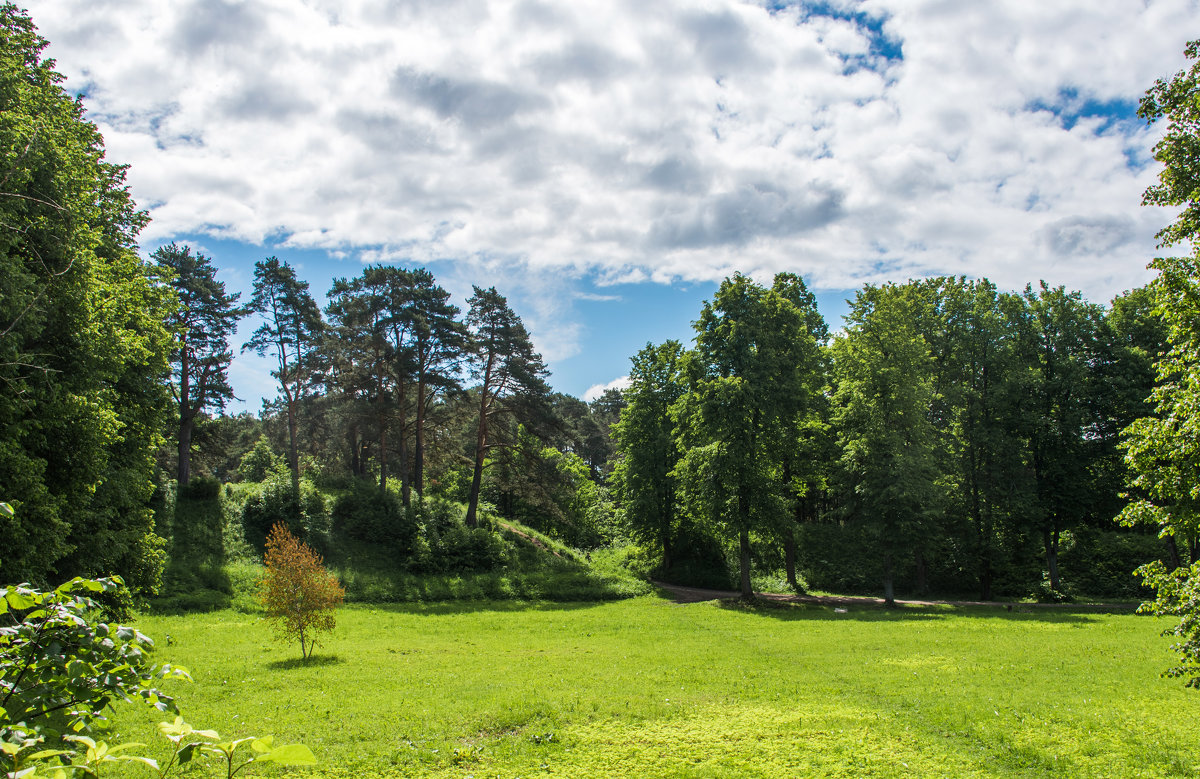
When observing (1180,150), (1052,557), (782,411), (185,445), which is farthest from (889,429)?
(185,445)

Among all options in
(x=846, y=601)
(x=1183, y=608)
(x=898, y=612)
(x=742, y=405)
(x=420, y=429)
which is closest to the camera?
(x=1183, y=608)

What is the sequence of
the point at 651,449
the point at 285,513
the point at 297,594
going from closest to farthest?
the point at 297,594 → the point at 285,513 → the point at 651,449

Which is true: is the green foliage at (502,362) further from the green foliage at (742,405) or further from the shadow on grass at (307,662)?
the shadow on grass at (307,662)

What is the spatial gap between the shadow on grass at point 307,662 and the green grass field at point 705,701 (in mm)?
123

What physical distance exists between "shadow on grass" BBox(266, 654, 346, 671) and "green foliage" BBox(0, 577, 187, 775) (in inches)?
594

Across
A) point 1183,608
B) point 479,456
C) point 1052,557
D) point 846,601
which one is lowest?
point 846,601

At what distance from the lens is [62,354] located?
13.5 metres

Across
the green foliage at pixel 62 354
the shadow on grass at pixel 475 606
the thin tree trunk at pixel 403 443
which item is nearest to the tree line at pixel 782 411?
the thin tree trunk at pixel 403 443

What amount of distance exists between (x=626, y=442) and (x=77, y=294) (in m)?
30.5

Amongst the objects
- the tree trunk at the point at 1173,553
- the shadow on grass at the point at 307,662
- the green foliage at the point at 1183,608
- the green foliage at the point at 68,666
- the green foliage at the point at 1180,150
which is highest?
the green foliage at the point at 1180,150

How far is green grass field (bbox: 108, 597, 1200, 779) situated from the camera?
9.69 meters

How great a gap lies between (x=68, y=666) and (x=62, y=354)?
14.3 meters

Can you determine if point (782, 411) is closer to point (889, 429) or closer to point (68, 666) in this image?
point (889, 429)

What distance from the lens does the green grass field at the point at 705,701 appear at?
381 inches
